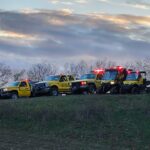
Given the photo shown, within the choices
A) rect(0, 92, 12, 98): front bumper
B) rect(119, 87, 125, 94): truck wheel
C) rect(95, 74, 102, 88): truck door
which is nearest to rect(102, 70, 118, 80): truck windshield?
rect(95, 74, 102, 88): truck door

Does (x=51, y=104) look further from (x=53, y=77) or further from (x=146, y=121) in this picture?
(x=53, y=77)

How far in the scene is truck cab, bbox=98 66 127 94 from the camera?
40.3 meters

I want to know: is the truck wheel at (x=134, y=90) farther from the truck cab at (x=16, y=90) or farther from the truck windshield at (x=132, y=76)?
the truck cab at (x=16, y=90)

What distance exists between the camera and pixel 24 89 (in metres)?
42.8

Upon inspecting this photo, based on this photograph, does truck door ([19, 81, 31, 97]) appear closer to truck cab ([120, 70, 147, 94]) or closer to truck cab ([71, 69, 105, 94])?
truck cab ([71, 69, 105, 94])

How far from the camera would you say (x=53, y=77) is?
44906 millimetres

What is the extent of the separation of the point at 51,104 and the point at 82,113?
356 centimetres

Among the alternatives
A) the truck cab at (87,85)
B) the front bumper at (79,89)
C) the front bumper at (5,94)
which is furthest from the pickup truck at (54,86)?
the front bumper at (5,94)

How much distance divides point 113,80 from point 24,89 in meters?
7.42

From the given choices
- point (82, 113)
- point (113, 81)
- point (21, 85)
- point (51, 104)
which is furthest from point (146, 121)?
point (21, 85)

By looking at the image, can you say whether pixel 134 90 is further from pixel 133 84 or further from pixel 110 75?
pixel 110 75

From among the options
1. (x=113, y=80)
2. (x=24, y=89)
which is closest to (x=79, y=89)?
(x=113, y=80)

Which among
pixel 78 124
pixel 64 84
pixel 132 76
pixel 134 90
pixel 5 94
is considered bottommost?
pixel 5 94

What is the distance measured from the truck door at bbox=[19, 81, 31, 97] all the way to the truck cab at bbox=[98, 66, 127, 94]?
622 centimetres
